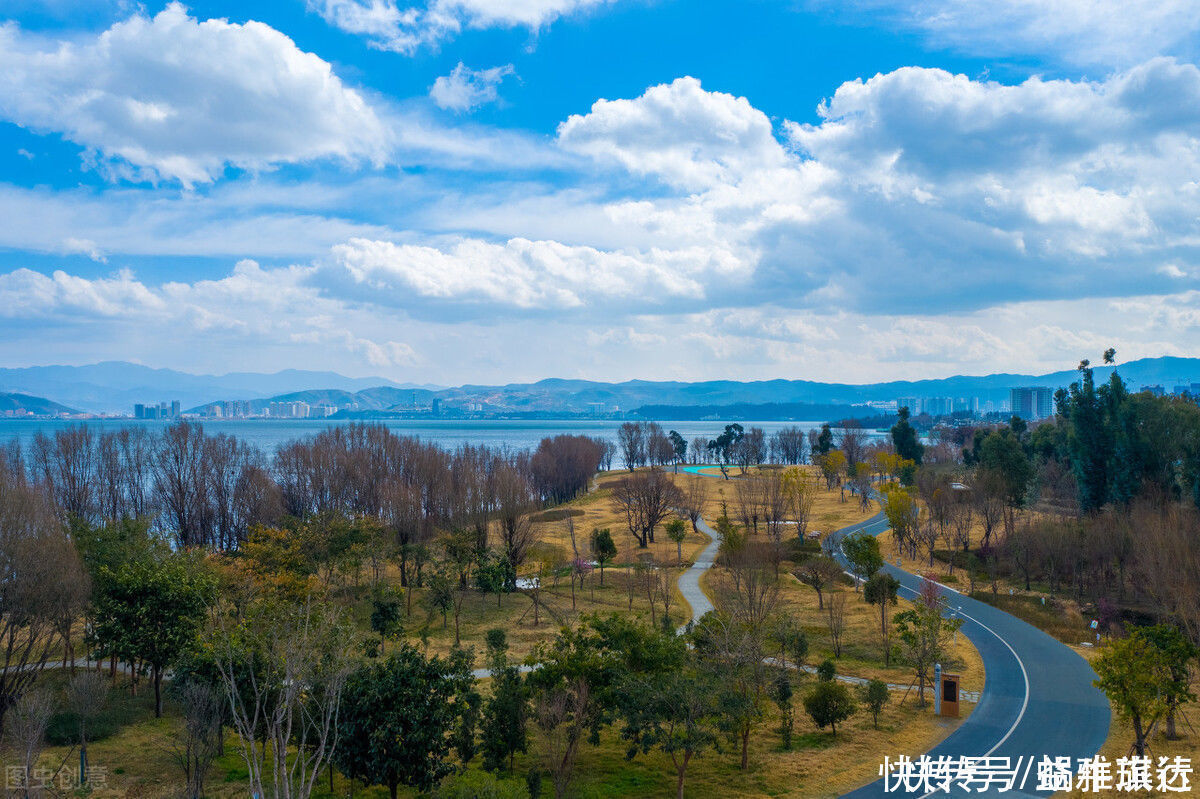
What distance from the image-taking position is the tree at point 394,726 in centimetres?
1853

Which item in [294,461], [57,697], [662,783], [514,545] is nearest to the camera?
[662,783]

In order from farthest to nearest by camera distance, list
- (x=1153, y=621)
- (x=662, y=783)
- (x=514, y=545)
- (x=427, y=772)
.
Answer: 1. (x=514, y=545)
2. (x=1153, y=621)
3. (x=662, y=783)
4. (x=427, y=772)

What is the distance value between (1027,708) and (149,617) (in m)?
30.5

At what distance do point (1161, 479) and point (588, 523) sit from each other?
47247 mm

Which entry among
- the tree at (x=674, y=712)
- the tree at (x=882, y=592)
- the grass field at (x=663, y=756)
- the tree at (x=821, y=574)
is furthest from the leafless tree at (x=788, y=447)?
the tree at (x=674, y=712)

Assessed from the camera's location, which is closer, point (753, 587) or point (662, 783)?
point (662, 783)

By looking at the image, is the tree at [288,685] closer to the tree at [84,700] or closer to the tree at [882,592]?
the tree at [84,700]

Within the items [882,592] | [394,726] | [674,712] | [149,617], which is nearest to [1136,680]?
[674,712]

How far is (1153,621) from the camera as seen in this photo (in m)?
39.2

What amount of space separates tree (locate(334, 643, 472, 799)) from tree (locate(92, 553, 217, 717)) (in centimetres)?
929

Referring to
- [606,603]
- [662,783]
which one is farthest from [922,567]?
[662,783]

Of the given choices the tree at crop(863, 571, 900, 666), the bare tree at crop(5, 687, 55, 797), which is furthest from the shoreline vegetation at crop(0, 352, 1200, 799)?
the tree at crop(863, 571, 900, 666)

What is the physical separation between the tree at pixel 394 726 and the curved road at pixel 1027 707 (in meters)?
11.1

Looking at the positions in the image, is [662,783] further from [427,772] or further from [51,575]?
[51,575]
